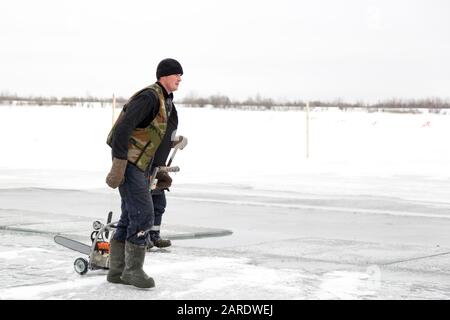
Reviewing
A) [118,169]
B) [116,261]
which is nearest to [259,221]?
[116,261]

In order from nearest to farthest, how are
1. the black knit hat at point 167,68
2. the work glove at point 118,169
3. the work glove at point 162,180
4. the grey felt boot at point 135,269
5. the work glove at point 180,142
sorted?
the work glove at point 118,169
the grey felt boot at point 135,269
the black knit hat at point 167,68
the work glove at point 162,180
the work glove at point 180,142

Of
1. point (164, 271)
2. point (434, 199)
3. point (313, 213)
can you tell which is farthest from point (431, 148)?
point (164, 271)

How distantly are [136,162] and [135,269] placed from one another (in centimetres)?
90

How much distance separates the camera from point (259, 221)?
15.5m

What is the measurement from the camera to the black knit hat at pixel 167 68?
9312 millimetres

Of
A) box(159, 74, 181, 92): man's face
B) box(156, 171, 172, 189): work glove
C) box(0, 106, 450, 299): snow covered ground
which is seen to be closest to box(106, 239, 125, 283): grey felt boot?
box(0, 106, 450, 299): snow covered ground

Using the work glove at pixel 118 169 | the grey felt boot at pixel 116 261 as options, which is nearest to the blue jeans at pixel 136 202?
the work glove at pixel 118 169

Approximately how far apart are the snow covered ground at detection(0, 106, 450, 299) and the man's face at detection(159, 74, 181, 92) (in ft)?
5.54

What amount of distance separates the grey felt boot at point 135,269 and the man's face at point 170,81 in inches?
54.5

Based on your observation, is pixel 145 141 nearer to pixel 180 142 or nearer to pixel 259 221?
pixel 180 142

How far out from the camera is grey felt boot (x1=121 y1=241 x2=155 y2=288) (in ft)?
29.3

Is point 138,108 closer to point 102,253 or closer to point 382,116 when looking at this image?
point 102,253

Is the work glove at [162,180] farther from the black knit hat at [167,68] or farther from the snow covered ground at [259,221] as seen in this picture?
the black knit hat at [167,68]
